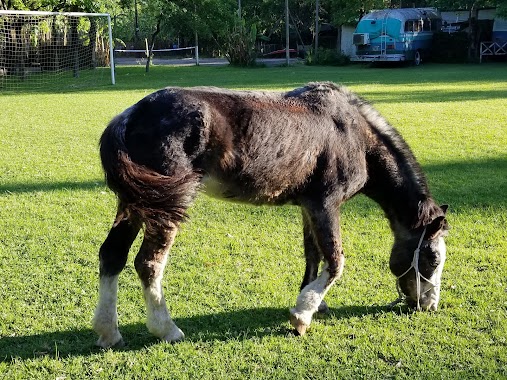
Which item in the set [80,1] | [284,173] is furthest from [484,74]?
[284,173]

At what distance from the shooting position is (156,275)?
13.1ft

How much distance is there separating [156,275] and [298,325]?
112 centimetres

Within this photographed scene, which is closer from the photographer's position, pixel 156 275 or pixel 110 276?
pixel 156 275

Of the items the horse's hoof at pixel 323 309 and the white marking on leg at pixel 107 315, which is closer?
the white marking on leg at pixel 107 315

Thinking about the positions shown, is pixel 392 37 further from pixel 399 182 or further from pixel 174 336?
pixel 174 336

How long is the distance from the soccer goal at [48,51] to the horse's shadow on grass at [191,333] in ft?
68.9

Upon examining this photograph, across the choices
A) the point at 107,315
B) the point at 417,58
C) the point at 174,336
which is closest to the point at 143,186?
the point at 107,315

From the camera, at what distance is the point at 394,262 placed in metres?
4.80

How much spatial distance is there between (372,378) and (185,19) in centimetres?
3238

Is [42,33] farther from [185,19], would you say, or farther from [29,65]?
[185,19]

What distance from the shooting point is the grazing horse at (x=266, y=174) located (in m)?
3.81

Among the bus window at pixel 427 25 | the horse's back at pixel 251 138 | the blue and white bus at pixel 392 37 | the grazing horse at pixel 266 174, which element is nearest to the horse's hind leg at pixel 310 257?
the grazing horse at pixel 266 174

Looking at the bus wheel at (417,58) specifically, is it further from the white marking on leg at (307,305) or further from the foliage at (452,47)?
the white marking on leg at (307,305)

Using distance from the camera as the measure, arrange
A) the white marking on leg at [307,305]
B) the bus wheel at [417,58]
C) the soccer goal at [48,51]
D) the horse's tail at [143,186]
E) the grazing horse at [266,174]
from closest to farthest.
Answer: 1. the horse's tail at [143,186]
2. the grazing horse at [266,174]
3. the white marking on leg at [307,305]
4. the soccer goal at [48,51]
5. the bus wheel at [417,58]
